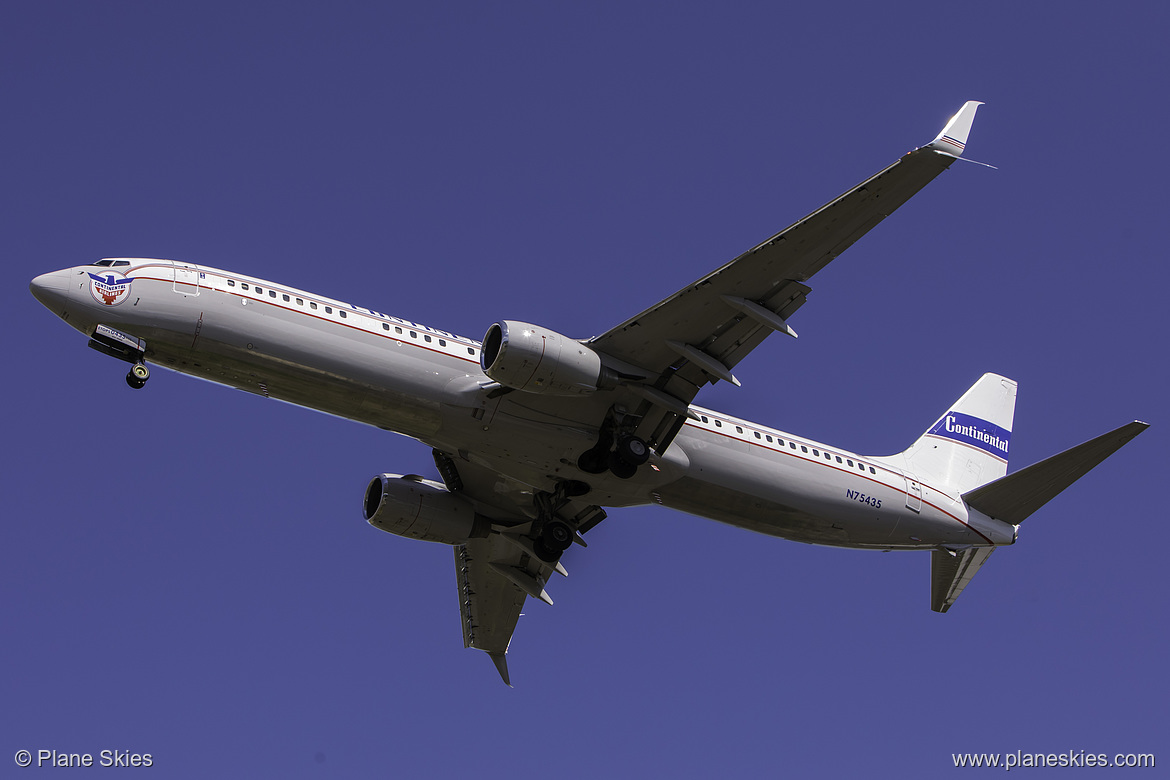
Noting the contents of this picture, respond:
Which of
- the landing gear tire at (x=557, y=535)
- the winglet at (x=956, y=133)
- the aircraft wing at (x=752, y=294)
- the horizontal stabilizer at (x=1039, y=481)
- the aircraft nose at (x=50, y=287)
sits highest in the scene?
the winglet at (x=956, y=133)

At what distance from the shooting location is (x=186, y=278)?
90.1ft

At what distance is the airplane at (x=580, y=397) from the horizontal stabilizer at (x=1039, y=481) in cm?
6

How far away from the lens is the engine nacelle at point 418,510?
114 feet

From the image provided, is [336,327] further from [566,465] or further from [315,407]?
[566,465]

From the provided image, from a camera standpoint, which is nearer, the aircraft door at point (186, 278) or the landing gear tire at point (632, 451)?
the aircraft door at point (186, 278)

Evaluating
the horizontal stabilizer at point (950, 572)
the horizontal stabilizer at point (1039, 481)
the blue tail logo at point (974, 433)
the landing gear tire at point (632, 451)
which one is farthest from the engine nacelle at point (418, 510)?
the blue tail logo at point (974, 433)

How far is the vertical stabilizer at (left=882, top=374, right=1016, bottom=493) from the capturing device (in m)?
37.1

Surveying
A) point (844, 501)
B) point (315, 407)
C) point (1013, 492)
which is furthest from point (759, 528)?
point (315, 407)

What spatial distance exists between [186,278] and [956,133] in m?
18.0

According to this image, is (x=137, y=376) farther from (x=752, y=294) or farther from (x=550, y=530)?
(x=752, y=294)

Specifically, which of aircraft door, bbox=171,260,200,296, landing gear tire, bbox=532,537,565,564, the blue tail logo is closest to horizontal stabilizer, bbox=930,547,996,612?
the blue tail logo

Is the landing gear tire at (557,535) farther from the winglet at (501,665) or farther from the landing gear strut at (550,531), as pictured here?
the winglet at (501,665)

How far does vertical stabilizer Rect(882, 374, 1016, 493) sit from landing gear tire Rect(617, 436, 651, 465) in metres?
10.1

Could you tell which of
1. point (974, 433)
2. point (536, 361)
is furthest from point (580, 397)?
point (974, 433)
